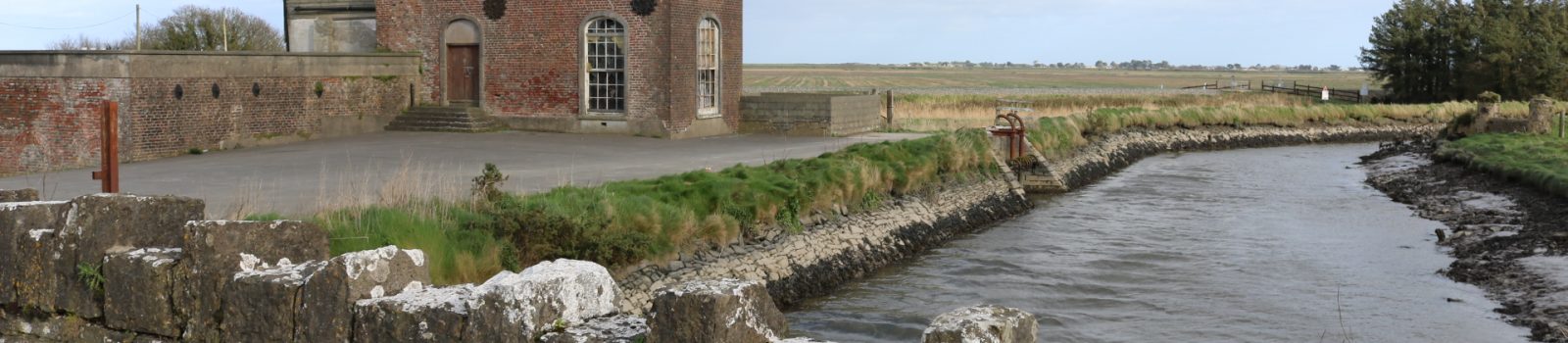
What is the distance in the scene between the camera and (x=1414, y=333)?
13797mm

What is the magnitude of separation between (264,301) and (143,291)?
1230 millimetres

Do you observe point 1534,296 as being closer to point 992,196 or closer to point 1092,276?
point 1092,276

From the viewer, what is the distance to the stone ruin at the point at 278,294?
22.2 feet

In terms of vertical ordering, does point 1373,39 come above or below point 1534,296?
above

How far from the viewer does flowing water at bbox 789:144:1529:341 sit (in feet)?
46.0

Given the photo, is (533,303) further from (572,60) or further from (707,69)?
(707,69)

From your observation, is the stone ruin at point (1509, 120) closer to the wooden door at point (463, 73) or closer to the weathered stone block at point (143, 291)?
the wooden door at point (463, 73)

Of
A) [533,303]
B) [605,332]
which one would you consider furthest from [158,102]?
[605,332]

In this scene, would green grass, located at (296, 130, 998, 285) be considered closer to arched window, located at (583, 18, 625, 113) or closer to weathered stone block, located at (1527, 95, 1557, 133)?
arched window, located at (583, 18, 625, 113)

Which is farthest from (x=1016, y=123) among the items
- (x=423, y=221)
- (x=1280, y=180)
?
(x=423, y=221)

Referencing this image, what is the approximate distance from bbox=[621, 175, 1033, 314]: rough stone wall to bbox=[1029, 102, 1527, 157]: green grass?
8428 millimetres

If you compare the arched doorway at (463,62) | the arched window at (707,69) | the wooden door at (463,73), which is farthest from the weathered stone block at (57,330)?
the wooden door at (463,73)

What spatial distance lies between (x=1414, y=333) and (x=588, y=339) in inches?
383

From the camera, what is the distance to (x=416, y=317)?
755 cm
